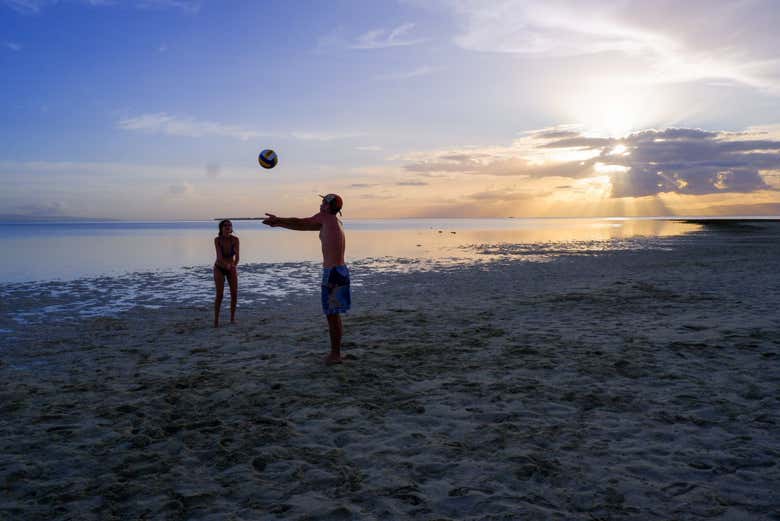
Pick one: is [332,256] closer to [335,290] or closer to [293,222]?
[335,290]

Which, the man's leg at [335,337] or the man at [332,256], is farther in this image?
the man's leg at [335,337]

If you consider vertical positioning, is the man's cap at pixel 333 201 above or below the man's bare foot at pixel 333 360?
above

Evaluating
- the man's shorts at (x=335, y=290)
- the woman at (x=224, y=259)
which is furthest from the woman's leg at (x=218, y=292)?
the man's shorts at (x=335, y=290)

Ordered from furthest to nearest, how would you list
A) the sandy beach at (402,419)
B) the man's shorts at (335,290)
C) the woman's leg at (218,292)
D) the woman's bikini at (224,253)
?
the woman's leg at (218,292), the woman's bikini at (224,253), the man's shorts at (335,290), the sandy beach at (402,419)

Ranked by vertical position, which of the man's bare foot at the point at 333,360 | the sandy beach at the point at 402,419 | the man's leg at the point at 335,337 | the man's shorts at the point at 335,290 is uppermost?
the man's shorts at the point at 335,290

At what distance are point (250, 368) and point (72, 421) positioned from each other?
2663 mm

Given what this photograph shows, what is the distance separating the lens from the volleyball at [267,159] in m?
11.6

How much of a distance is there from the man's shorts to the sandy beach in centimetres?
104

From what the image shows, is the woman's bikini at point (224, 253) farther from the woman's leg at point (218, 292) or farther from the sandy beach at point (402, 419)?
the sandy beach at point (402, 419)

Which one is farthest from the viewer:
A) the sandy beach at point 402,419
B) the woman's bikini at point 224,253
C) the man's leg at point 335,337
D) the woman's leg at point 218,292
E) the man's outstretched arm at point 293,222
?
the woman's leg at point 218,292

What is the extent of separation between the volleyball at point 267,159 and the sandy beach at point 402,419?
3.85 m

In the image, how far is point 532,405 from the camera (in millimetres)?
6332

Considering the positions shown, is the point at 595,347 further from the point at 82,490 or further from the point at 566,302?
the point at 82,490

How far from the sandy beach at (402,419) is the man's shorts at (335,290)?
104 centimetres
